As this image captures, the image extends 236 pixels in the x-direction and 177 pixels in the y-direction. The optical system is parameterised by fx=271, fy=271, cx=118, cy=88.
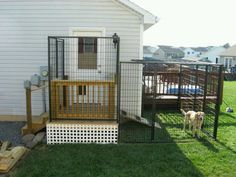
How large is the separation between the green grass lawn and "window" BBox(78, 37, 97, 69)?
2.66 meters

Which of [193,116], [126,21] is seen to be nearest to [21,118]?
[126,21]

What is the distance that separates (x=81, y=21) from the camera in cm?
741

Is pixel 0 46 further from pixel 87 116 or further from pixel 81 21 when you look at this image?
pixel 87 116

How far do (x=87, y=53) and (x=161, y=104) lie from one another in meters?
3.81

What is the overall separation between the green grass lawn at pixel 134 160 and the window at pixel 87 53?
2663 mm

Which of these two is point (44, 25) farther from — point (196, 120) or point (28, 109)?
point (196, 120)

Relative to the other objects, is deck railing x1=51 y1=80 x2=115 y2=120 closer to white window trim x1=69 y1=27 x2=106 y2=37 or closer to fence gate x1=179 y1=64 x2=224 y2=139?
white window trim x1=69 y1=27 x2=106 y2=37

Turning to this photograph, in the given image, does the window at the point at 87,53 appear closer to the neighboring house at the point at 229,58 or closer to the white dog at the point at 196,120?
the white dog at the point at 196,120

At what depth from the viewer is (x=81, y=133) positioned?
587 centimetres

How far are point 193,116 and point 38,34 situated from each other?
464 centimetres

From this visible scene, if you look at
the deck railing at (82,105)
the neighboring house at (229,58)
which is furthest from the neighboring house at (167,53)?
the deck railing at (82,105)

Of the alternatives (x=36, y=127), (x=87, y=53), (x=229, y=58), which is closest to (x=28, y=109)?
(x=36, y=127)

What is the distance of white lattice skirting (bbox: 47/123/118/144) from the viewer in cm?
584

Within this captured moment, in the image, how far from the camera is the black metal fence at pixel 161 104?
623cm
